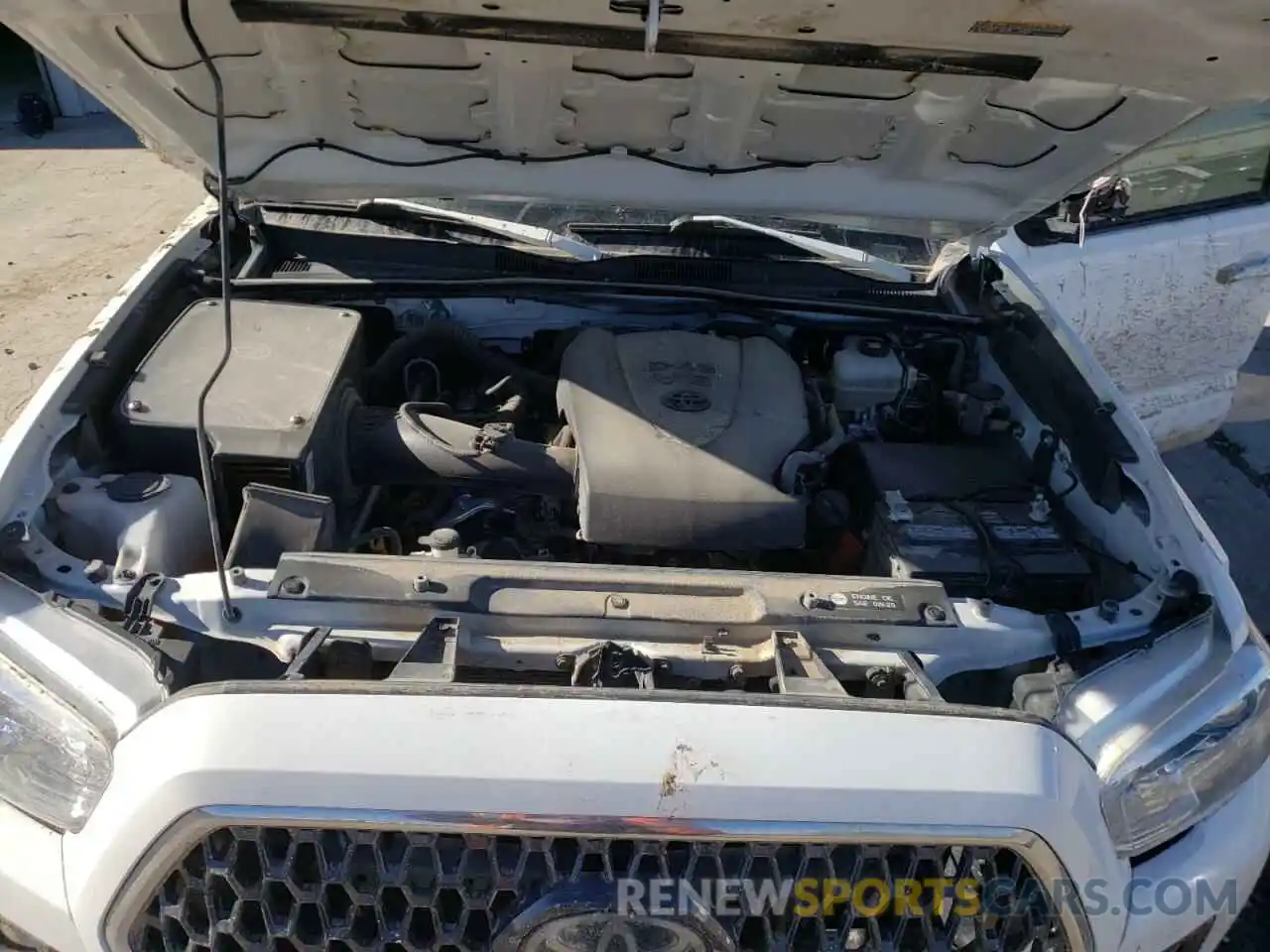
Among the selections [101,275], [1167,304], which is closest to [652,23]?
[1167,304]

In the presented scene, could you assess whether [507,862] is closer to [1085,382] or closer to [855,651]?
[855,651]

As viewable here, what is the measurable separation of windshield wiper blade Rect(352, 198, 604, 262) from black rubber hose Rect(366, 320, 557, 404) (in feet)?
0.98

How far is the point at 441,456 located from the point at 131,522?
0.62 meters

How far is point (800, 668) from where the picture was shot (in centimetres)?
170

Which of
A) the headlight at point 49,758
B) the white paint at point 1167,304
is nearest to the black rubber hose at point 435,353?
the headlight at point 49,758

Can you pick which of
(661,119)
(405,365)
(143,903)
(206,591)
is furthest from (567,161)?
(143,903)

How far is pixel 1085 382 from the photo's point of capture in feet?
8.03

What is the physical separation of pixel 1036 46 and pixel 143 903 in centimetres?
196

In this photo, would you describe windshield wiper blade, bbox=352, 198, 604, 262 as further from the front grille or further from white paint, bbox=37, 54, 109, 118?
white paint, bbox=37, 54, 109, 118

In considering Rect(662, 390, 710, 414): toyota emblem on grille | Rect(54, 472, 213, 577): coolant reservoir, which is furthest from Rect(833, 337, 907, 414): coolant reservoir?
Rect(54, 472, 213, 577): coolant reservoir

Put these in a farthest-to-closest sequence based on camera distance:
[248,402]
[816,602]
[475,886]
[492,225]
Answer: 1. [492,225]
2. [248,402]
3. [816,602]
4. [475,886]

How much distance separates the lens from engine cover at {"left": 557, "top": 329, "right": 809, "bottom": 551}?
2045mm

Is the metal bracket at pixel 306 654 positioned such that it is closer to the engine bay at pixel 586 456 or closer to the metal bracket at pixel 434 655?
the metal bracket at pixel 434 655

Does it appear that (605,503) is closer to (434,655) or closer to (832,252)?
(434,655)
